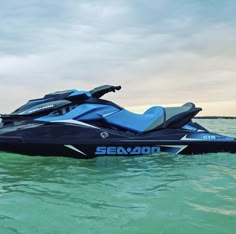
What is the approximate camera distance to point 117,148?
491cm

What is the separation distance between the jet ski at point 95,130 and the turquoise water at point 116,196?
20cm

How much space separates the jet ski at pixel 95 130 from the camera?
15.6 ft

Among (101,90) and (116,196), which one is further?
(101,90)

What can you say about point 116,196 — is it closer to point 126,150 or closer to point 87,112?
point 126,150

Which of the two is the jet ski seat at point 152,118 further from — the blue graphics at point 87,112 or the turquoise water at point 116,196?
the turquoise water at point 116,196

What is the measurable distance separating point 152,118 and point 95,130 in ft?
2.94

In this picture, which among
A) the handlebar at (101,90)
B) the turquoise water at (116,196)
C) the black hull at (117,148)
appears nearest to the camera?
the turquoise water at (116,196)

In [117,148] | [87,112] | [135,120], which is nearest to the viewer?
[117,148]

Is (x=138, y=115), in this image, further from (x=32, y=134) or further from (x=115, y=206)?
(x=115, y=206)

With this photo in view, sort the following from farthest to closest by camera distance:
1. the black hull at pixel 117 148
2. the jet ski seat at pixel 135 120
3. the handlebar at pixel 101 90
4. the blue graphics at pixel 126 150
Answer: the handlebar at pixel 101 90, the jet ski seat at pixel 135 120, the blue graphics at pixel 126 150, the black hull at pixel 117 148

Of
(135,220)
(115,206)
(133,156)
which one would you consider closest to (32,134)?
(133,156)

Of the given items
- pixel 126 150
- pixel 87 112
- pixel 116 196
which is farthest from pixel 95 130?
pixel 116 196

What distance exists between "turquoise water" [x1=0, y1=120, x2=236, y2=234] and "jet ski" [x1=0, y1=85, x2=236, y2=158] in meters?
0.20

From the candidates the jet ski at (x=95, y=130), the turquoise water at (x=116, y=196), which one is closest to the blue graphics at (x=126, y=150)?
the jet ski at (x=95, y=130)
